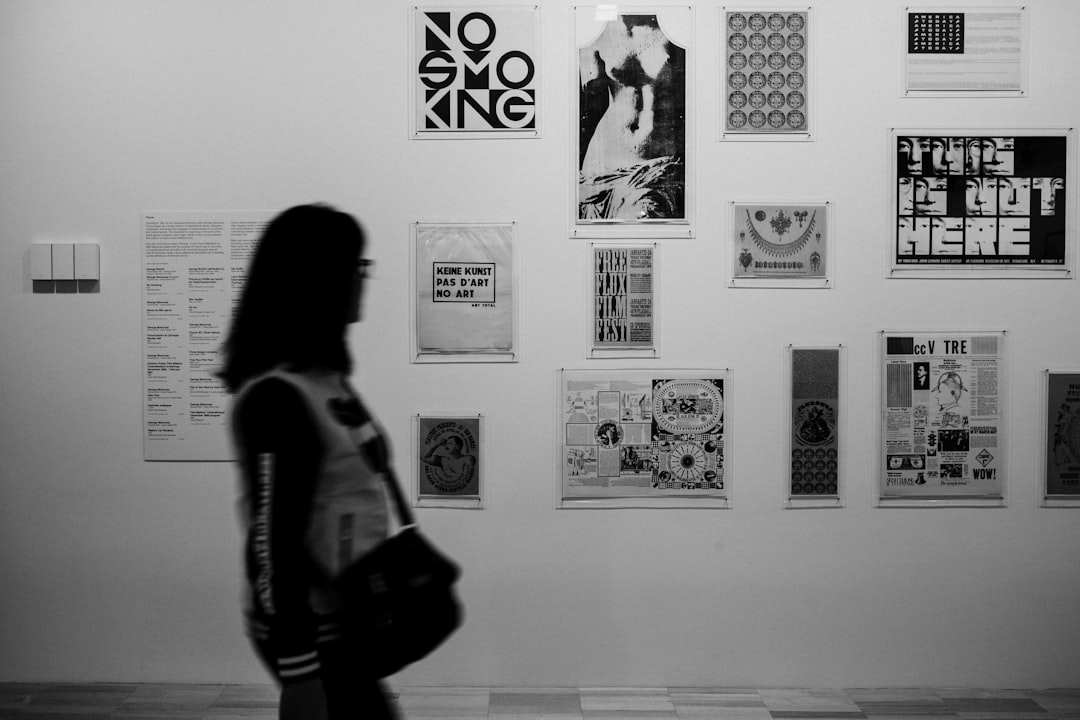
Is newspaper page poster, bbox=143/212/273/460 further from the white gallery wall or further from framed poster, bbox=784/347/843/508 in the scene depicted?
framed poster, bbox=784/347/843/508

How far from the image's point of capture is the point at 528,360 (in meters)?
3.17

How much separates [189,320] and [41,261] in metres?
0.57

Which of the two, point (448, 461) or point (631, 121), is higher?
point (631, 121)

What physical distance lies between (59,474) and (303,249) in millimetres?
2264

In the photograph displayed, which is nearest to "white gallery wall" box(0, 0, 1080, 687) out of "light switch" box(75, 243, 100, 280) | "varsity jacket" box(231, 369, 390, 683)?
"light switch" box(75, 243, 100, 280)

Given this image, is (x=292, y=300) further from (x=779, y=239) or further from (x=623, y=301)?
(x=779, y=239)

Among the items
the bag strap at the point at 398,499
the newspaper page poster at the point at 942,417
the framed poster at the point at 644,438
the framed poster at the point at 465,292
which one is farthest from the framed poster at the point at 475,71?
the bag strap at the point at 398,499

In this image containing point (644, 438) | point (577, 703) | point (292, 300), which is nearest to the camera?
point (292, 300)

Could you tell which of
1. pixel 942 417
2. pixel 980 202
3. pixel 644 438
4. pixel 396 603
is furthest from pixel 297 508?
pixel 980 202

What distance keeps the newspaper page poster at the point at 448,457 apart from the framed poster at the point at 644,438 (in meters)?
0.31

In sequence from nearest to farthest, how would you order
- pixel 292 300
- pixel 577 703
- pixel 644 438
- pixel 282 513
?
1. pixel 282 513
2. pixel 292 300
3. pixel 577 703
4. pixel 644 438

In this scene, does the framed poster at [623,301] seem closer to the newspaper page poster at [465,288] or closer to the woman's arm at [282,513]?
the newspaper page poster at [465,288]

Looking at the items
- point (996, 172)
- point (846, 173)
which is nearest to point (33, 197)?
point (846, 173)

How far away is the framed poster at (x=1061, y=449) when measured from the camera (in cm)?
319
